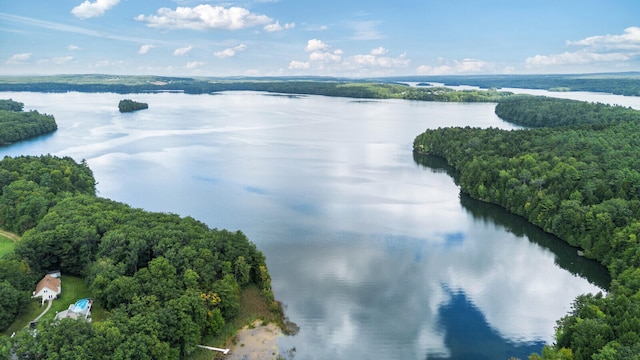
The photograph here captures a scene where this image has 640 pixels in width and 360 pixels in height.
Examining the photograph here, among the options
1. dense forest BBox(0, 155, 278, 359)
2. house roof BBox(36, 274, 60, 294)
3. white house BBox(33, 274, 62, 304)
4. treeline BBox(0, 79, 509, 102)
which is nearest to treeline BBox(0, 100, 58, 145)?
dense forest BBox(0, 155, 278, 359)

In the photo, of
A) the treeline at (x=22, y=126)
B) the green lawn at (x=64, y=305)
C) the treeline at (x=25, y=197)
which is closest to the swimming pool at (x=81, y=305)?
the green lawn at (x=64, y=305)

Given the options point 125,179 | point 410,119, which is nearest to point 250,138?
point 125,179

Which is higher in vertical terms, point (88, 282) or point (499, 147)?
point (499, 147)

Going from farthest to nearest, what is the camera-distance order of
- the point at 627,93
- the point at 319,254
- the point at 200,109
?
the point at 627,93 < the point at 200,109 < the point at 319,254

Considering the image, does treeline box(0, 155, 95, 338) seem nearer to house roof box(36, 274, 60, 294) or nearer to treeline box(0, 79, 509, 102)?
house roof box(36, 274, 60, 294)

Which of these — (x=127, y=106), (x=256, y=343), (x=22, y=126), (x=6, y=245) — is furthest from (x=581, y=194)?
(x=127, y=106)

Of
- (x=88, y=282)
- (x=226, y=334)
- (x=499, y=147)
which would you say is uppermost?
(x=499, y=147)

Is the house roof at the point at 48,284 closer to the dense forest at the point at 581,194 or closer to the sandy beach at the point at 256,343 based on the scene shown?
the sandy beach at the point at 256,343

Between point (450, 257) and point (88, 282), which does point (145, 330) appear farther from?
point (450, 257)
